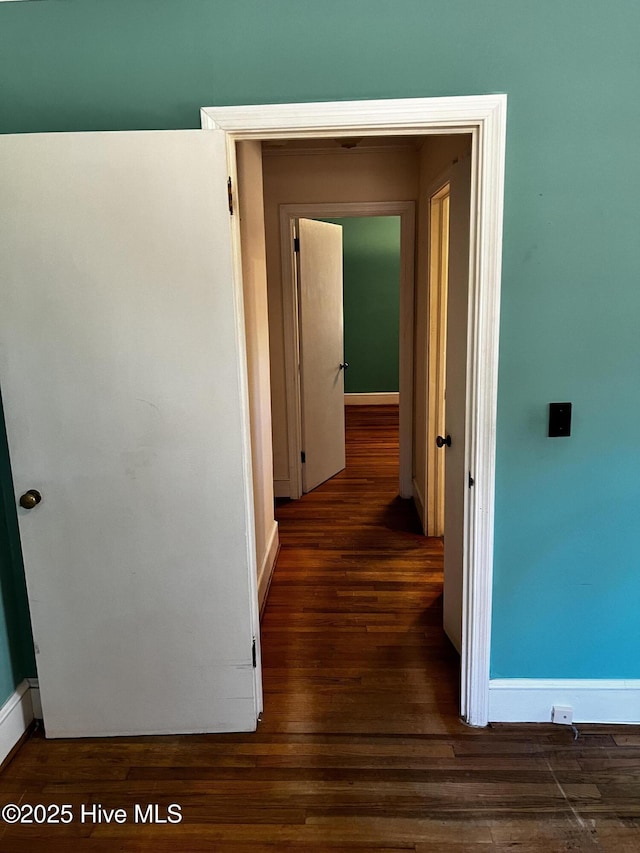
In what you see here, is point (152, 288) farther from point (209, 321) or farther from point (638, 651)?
point (638, 651)

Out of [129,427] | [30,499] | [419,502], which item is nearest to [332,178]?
[419,502]

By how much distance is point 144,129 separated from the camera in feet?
6.18

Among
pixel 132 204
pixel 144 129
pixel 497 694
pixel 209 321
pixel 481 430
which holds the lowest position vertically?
pixel 497 694

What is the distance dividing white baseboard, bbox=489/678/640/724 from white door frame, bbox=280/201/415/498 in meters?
2.41

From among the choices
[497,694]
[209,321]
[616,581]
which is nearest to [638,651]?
[616,581]

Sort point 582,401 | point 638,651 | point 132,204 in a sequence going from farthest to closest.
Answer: point 638,651 < point 582,401 < point 132,204

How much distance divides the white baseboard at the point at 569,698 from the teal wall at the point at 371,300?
5807mm

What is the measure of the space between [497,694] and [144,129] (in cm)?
224

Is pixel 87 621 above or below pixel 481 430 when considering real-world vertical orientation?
below

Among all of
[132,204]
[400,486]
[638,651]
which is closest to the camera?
[132,204]

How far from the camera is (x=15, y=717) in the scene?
216 centimetres

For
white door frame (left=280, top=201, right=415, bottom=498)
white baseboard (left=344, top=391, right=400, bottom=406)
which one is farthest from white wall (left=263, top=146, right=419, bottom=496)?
white baseboard (left=344, top=391, right=400, bottom=406)

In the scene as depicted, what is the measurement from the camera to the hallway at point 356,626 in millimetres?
2301

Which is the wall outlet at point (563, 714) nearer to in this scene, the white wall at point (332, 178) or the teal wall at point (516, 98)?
the teal wall at point (516, 98)
